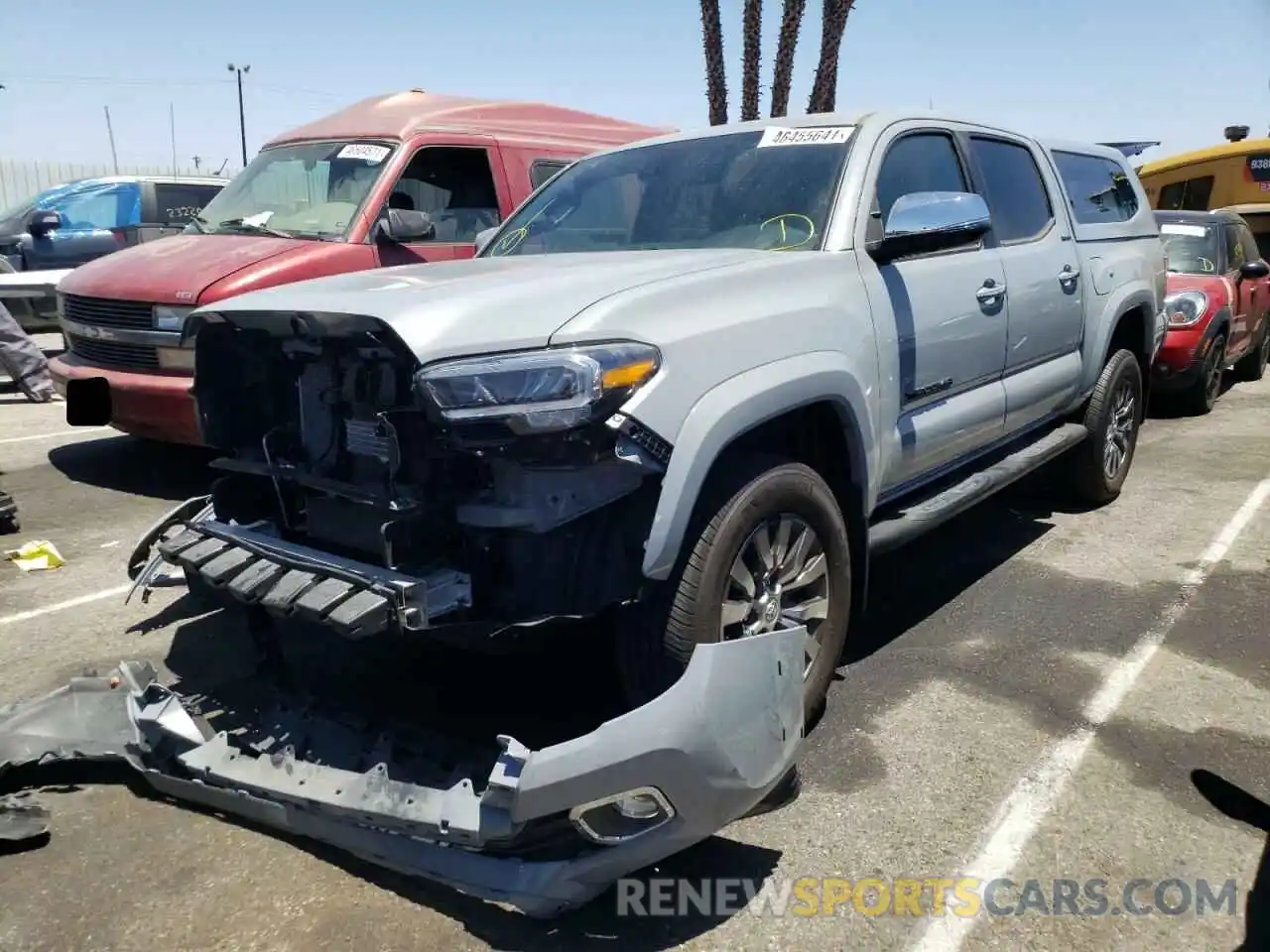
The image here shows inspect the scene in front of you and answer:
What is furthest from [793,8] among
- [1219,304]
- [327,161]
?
[327,161]

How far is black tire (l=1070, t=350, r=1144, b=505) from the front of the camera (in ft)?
18.7

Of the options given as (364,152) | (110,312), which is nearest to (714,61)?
(364,152)

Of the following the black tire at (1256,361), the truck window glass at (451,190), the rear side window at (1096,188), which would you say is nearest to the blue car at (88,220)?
the truck window glass at (451,190)

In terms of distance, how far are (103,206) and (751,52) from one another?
385 inches

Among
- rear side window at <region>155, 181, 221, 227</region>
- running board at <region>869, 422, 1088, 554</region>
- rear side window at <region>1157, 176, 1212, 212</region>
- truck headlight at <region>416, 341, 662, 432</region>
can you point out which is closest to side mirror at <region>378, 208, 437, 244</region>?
running board at <region>869, 422, 1088, 554</region>

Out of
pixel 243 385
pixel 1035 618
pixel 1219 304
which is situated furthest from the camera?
pixel 1219 304

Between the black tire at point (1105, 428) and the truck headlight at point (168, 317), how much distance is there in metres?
5.03

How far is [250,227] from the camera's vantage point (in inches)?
273

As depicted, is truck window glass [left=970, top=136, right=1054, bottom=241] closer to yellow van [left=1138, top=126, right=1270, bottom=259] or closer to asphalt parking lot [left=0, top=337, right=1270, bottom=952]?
asphalt parking lot [left=0, top=337, right=1270, bottom=952]

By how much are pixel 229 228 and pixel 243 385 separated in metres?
4.29

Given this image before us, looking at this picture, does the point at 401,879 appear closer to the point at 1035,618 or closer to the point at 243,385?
the point at 243,385

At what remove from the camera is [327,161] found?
23.8ft

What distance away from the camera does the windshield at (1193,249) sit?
390 inches

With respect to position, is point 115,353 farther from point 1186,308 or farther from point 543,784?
point 1186,308
